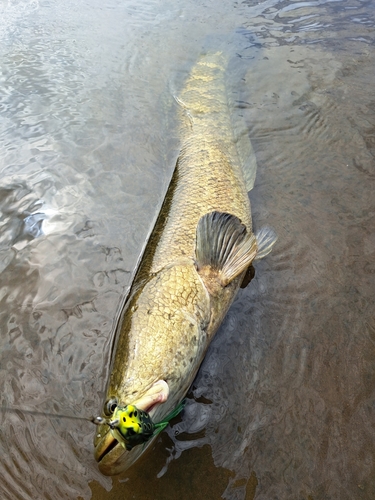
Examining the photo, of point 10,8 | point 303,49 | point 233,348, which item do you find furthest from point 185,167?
point 10,8

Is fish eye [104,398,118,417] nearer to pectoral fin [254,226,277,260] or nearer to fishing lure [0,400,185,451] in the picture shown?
fishing lure [0,400,185,451]

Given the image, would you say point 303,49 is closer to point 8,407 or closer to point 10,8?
point 10,8

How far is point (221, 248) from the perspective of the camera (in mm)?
2740

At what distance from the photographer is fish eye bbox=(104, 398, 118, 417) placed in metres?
1.90

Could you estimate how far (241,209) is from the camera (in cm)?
332

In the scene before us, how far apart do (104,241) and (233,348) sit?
4.48ft

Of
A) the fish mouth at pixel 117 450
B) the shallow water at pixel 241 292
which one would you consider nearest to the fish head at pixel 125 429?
the fish mouth at pixel 117 450

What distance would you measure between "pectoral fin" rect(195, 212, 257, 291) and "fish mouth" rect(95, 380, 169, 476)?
905mm

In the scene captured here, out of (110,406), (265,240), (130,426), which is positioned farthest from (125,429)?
(265,240)

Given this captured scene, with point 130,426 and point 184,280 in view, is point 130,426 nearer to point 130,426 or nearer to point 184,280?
point 130,426

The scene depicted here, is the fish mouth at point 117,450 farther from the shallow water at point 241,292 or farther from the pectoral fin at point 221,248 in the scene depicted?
the pectoral fin at point 221,248

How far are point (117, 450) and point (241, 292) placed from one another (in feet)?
4.78

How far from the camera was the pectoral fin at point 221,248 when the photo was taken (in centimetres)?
269

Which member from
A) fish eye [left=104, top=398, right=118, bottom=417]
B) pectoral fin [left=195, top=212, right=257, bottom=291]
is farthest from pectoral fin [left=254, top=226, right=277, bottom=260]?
fish eye [left=104, top=398, right=118, bottom=417]
